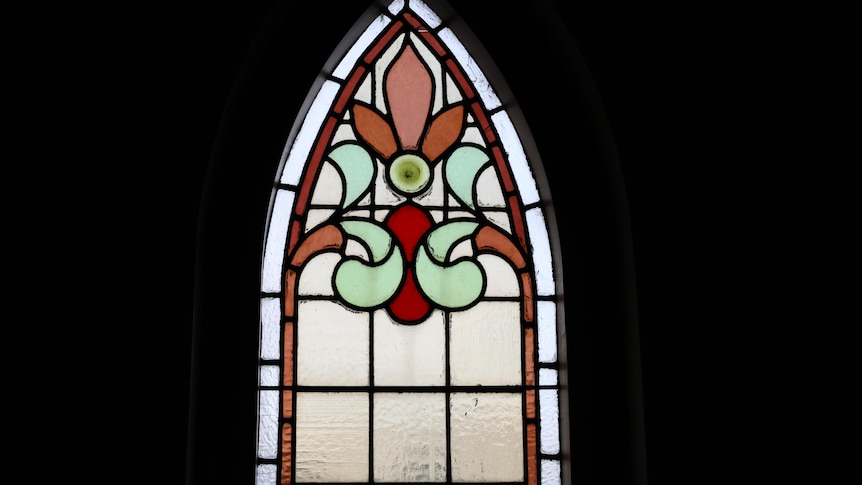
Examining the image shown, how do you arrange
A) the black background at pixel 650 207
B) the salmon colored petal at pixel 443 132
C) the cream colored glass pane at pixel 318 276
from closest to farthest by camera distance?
1. the black background at pixel 650 207
2. the cream colored glass pane at pixel 318 276
3. the salmon colored petal at pixel 443 132

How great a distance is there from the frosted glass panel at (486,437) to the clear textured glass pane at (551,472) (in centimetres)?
5

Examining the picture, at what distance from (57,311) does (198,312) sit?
10.1 inches

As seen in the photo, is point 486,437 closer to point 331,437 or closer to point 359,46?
point 331,437

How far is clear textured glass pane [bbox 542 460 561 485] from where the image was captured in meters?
2.05

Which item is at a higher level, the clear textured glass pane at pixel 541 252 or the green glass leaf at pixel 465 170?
the green glass leaf at pixel 465 170

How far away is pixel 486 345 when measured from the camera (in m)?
2.13

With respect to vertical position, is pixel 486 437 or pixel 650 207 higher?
pixel 650 207

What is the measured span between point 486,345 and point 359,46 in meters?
0.74

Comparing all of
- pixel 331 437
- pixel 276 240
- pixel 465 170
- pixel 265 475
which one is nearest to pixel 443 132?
pixel 465 170

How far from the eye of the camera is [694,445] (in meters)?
1.87

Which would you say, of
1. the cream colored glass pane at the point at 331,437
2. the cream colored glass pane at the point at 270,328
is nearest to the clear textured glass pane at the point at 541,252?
the cream colored glass pane at the point at 331,437

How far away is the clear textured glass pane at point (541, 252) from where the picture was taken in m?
2.16

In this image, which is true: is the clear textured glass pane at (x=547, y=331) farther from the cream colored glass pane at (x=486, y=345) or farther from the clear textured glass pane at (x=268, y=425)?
the clear textured glass pane at (x=268, y=425)

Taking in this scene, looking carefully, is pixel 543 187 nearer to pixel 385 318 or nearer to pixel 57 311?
pixel 385 318
